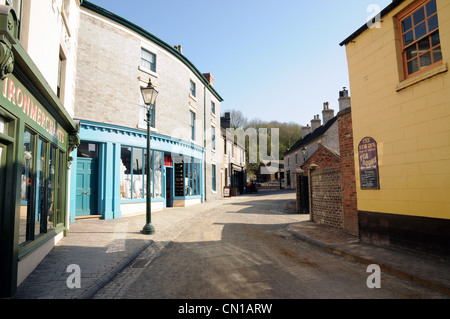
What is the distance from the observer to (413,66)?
6.27m

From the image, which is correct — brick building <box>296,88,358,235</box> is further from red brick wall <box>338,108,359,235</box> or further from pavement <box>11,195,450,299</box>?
pavement <box>11,195,450,299</box>

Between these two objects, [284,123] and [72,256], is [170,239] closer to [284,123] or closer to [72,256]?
[72,256]

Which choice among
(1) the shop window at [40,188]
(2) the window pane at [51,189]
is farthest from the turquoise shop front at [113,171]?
(2) the window pane at [51,189]

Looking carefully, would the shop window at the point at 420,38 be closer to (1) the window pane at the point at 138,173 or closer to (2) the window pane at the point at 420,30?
(2) the window pane at the point at 420,30

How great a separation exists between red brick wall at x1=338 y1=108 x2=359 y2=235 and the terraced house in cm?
951

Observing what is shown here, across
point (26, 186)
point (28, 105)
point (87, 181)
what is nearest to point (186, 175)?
point (87, 181)

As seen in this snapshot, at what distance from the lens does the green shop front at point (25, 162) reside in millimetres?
3795

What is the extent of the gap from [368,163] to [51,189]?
8239mm

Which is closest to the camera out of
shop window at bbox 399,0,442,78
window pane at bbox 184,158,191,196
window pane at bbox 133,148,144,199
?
shop window at bbox 399,0,442,78

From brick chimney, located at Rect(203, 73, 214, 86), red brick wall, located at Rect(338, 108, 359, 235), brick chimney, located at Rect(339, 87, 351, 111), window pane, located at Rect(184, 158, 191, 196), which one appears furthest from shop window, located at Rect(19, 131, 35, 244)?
brick chimney, located at Rect(339, 87, 351, 111)

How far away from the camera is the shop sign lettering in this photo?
386cm

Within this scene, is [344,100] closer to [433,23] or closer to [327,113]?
[327,113]
